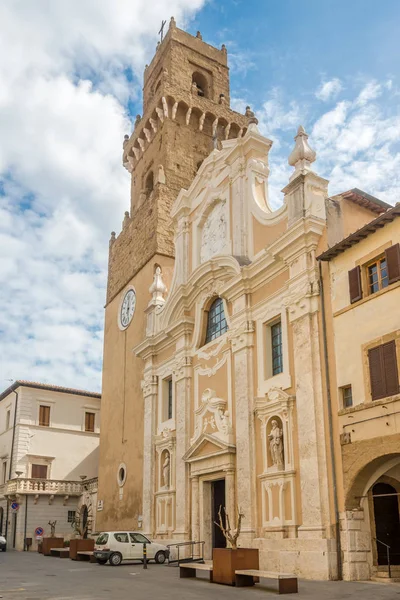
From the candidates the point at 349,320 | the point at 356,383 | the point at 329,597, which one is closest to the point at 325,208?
the point at 349,320

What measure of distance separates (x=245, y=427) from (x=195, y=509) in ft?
13.0

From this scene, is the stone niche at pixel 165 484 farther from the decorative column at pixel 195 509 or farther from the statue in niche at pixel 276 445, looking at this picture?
the statue in niche at pixel 276 445

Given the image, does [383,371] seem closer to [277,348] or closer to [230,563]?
[277,348]

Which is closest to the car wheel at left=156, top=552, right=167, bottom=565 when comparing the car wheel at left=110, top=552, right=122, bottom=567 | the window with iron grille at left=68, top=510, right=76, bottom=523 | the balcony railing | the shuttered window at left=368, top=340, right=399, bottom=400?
the car wheel at left=110, top=552, right=122, bottom=567

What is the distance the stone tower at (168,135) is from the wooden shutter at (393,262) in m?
14.8

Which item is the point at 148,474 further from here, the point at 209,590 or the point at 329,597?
the point at 329,597

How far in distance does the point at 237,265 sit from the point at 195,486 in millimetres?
7264

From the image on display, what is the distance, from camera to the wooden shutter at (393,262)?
534 inches

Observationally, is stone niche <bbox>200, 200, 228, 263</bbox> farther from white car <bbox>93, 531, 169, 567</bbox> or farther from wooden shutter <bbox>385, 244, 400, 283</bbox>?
white car <bbox>93, 531, 169, 567</bbox>

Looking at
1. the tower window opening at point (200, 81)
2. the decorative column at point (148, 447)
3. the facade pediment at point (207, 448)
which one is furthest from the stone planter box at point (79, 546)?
the tower window opening at point (200, 81)

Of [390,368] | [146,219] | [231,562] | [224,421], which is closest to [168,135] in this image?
[146,219]

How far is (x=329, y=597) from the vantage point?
10844mm

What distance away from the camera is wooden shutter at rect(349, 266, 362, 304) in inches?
574

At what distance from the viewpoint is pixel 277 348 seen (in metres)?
18.0
